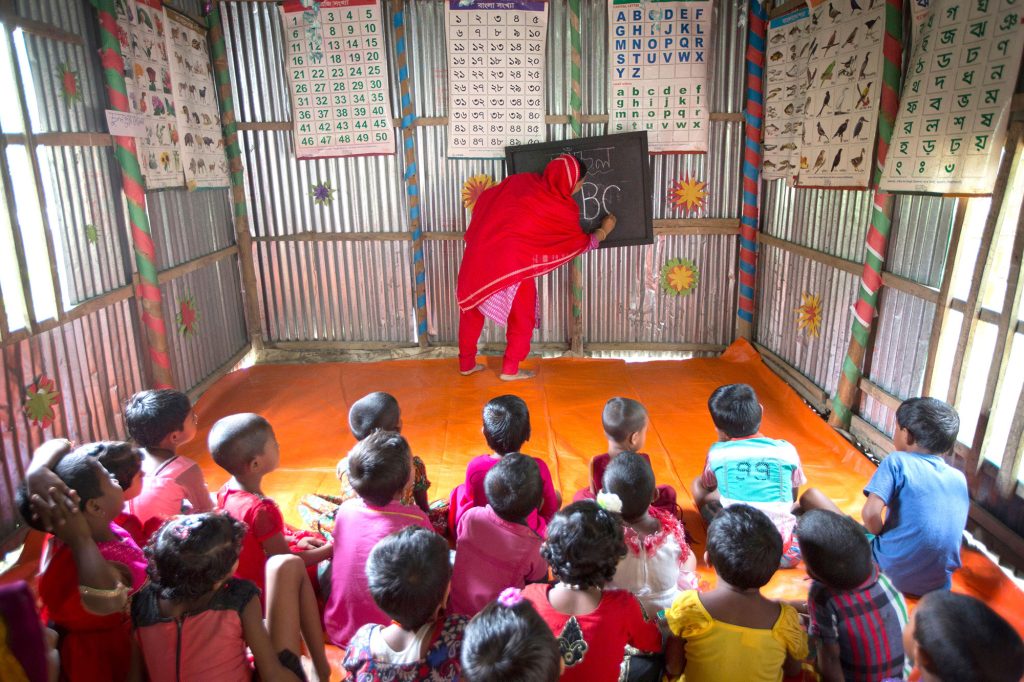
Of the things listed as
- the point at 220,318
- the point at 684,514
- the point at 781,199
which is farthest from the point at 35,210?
the point at 781,199

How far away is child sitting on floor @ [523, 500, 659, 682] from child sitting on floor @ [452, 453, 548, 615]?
0.34 meters

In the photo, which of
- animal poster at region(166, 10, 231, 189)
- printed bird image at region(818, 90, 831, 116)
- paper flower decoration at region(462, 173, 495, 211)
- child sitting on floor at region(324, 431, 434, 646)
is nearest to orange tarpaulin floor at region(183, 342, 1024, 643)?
child sitting on floor at region(324, 431, 434, 646)

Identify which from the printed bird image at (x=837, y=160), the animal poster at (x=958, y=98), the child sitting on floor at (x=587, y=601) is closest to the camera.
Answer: the child sitting on floor at (x=587, y=601)

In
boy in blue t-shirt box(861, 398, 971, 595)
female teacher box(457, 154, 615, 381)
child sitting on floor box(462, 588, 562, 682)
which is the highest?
female teacher box(457, 154, 615, 381)

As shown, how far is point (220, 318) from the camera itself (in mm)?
5215

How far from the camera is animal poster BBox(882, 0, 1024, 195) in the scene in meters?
2.57

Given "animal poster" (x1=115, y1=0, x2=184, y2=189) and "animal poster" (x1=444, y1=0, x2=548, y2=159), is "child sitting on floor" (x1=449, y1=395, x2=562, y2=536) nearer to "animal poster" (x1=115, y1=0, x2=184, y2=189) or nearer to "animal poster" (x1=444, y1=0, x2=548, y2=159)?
"animal poster" (x1=115, y1=0, x2=184, y2=189)

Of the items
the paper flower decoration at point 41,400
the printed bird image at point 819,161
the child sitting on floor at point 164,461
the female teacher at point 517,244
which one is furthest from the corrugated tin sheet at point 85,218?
the printed bird image at point 819,161

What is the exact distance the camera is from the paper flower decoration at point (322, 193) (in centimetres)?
550

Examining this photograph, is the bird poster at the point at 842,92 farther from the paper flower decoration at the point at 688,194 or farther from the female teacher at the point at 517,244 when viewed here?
the female teacher at the point at 517,244

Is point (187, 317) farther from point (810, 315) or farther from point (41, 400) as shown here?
point (810, 315)

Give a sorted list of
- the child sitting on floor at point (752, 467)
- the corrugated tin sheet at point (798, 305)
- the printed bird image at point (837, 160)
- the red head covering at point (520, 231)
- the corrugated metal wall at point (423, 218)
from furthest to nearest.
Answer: the corrugated metal wall at point (423, 218) < the red head covering at point (520, 231) < the corrugated tin sheet at point (798, 305) < the printed bird image at point (837, 160) < the child sitting on floor at point (752, 467)

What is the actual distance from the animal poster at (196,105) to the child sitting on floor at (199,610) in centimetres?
362

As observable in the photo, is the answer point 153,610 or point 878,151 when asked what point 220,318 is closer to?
point 153,610
